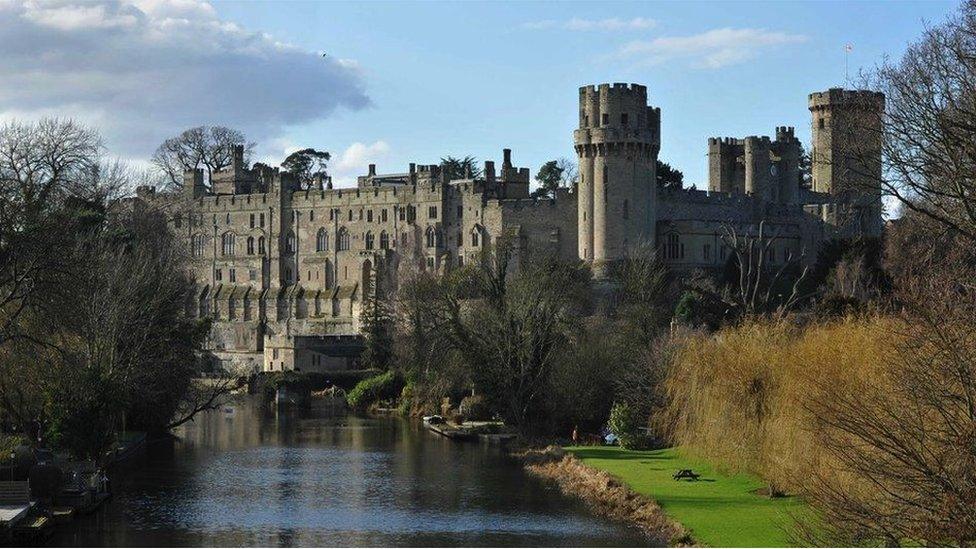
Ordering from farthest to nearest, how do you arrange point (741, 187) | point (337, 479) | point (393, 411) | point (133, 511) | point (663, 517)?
point (741, 187)
point (393, 411)
point (337, 479)
point (133, 511)
point (663, 517)

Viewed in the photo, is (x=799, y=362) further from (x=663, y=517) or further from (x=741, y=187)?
(x=741, y=187)

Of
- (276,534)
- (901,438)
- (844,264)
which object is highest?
(844,264)

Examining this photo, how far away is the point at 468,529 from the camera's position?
3009cm

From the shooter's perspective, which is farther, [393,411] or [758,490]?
[393,411]

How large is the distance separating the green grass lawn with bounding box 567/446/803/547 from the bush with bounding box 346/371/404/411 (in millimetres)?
26817

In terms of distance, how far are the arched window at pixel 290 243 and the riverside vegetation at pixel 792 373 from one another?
26.6 m

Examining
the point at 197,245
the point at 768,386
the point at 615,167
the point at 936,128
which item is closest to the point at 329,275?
the point at 197,245

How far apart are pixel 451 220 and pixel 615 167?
1362cm

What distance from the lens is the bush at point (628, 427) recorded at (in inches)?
1624

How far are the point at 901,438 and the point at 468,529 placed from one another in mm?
11935

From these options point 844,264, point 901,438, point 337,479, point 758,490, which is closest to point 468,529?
point 758,490

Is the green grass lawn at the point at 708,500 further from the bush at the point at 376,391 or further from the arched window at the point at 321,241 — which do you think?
the arched window at the point at 321,241

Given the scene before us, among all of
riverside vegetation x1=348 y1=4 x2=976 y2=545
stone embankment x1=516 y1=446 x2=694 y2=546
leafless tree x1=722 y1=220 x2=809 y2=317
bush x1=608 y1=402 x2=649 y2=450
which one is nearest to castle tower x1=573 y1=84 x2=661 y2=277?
leafless tree x1=722 y1=220 x2=809 y2=317

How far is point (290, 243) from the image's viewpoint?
95.2m
